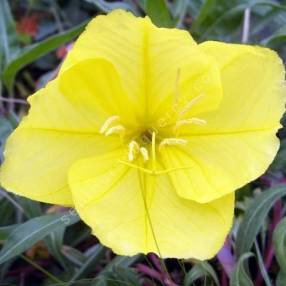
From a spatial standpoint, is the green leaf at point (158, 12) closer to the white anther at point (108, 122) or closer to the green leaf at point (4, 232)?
the white anther at point (108, 122)

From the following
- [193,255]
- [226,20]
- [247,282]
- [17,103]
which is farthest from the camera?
[17,103]

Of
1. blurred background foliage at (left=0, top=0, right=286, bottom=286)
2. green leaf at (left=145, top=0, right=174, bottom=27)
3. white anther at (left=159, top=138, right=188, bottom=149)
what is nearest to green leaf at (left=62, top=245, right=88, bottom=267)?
blurred background foliage at (left=0, top=0, right=286, bottom=286)

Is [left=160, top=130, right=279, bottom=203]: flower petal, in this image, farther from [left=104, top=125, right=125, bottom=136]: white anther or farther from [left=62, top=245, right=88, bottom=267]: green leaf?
[left=62, top=245, right=88, bottom=267]: green leaf

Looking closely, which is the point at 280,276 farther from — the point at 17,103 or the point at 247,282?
the point at 17,103

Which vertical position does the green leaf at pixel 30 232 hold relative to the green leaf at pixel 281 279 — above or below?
above

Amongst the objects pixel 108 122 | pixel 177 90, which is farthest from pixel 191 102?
pixel 108 122

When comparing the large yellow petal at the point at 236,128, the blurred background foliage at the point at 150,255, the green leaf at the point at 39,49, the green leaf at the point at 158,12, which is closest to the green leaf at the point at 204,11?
the blurred background foliage at the point at 150,255

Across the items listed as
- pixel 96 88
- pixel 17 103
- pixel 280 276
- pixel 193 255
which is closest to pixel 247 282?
pixel 280 276
